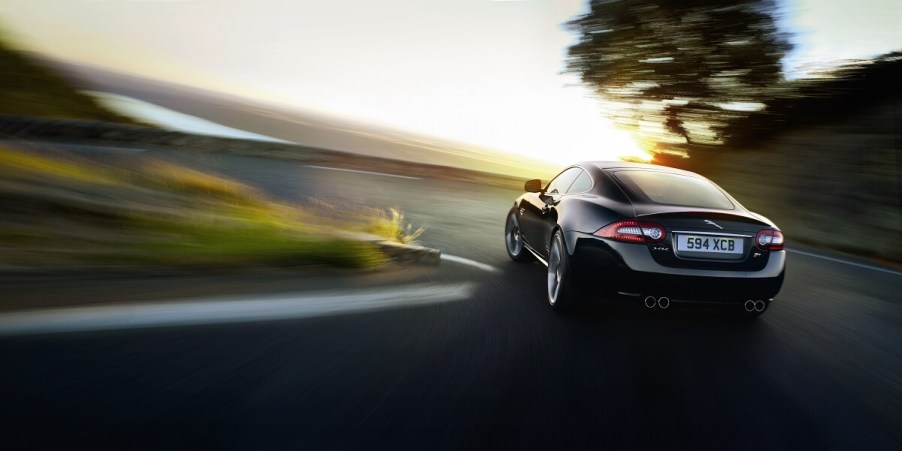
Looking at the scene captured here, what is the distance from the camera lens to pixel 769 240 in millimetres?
5395

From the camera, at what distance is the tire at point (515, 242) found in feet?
27.8

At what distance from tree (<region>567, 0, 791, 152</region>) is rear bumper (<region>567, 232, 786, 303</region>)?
45.2ft

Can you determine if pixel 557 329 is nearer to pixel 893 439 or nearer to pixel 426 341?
pixel 426 341

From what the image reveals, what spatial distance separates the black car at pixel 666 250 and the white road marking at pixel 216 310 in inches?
49.8

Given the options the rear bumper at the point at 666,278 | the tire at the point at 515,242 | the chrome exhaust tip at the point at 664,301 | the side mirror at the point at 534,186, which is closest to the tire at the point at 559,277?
the rear bumper at the point at 666,278

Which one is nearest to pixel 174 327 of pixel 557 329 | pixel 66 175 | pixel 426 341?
pixel 426 341

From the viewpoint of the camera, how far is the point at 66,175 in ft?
22.7

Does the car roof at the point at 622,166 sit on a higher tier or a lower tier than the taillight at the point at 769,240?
higher

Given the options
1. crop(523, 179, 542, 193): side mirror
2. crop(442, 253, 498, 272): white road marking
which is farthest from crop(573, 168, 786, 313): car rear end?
crop(442, 253, 498, 272): white road marking

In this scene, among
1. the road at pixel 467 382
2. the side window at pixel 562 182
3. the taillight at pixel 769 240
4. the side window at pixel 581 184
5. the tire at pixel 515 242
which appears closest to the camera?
the road at pixel 467 382

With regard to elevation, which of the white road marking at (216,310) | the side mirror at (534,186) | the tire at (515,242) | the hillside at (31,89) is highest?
the hillside at (31,89)

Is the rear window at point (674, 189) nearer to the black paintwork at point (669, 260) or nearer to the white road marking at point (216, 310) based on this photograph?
the black paintwork at point (669, 260)

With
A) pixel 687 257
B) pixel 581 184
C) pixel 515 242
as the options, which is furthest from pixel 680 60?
pixel 687 257

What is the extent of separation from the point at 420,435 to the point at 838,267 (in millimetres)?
8889
